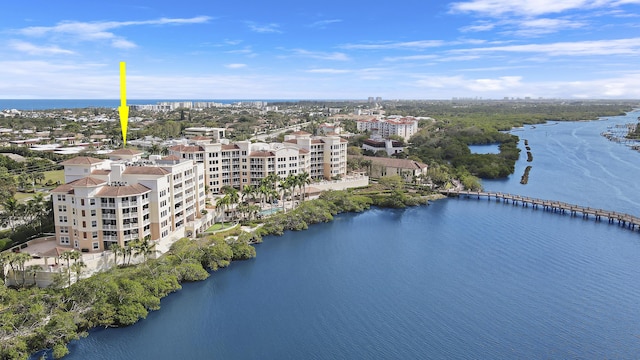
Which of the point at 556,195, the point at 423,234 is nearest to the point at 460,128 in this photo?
the point at 556,195

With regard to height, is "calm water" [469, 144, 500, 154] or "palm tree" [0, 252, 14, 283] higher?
"calm water" [469, 144, 500, 154]

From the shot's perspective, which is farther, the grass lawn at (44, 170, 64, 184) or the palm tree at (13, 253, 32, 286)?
the grass lawn at (44, 170, 64, 184)

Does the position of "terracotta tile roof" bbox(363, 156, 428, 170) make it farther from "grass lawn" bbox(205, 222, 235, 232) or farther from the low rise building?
"grass lawn" bbox(205, 222, 235, 232)

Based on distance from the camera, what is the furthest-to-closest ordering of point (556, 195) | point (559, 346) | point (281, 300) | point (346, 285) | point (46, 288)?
point (556, 195) < point (346, 285) < point (281, 300) < point (46, 288) < point (559, 346)

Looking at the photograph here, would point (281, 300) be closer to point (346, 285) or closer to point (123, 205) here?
point (346, 285)

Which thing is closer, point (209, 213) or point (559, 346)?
point (559, 346)

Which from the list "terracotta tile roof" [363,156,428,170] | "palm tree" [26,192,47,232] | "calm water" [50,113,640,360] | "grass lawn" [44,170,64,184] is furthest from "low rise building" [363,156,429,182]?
"palm tree" [26,192,47,232]

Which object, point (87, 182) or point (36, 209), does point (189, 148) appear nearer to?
point (36, 209)

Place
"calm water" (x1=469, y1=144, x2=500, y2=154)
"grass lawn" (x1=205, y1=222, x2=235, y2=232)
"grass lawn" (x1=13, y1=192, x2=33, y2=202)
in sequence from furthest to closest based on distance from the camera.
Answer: "calm water" (x1=469, y1=144, x2=500, y2=154), "grass lawn" (x1=13, y1=192, x2=33, y2=202), "grass lawn" (x1=205, y1=222, x2=235, y2=232)
